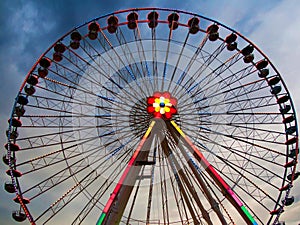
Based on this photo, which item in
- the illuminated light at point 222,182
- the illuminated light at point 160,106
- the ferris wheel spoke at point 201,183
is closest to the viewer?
the illuminated light at point 222,182

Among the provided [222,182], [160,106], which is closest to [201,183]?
[222,182]

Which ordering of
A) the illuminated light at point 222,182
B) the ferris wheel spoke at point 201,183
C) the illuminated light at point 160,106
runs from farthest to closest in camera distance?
1. the illuminated light at point 160,106
2. the ferris wheel spoke at point 201,183
3. the illuminated light at point 222,182

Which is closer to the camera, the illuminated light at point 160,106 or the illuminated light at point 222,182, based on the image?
the illuminated light at point 222,182

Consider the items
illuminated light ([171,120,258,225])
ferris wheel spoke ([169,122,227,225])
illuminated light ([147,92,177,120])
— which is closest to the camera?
illuminated light ([171,120,258,225])

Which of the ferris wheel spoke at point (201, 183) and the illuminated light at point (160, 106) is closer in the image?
the ferris wheel spoke at point (201, 183)

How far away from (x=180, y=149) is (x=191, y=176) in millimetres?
1924

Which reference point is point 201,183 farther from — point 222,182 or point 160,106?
point 160,106

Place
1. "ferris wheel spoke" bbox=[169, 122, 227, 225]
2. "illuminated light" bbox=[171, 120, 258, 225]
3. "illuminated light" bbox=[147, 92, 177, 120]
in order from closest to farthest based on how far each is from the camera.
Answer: "illuminated light" bbox=[171, 120, 258, 225] → "ferris wheel spoke" bbox=[169, 122, 227, 225] → "illuminated light" bbox=[147, 92, 177, 120]

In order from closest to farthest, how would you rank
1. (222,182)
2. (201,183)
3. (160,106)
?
(222,182)
(201,183)
(160,106)

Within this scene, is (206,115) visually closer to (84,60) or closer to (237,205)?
(237,205)

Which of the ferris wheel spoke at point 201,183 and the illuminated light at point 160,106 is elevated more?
the illuminated light at point 160,106

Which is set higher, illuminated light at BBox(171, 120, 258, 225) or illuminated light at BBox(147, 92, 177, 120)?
illuminated light at BBox(147, 92, 177, 120)

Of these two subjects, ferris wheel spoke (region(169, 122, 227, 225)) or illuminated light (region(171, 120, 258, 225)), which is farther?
ferris wheel spoke (region(169, 122, 227, 225))

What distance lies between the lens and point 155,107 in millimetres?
16125
